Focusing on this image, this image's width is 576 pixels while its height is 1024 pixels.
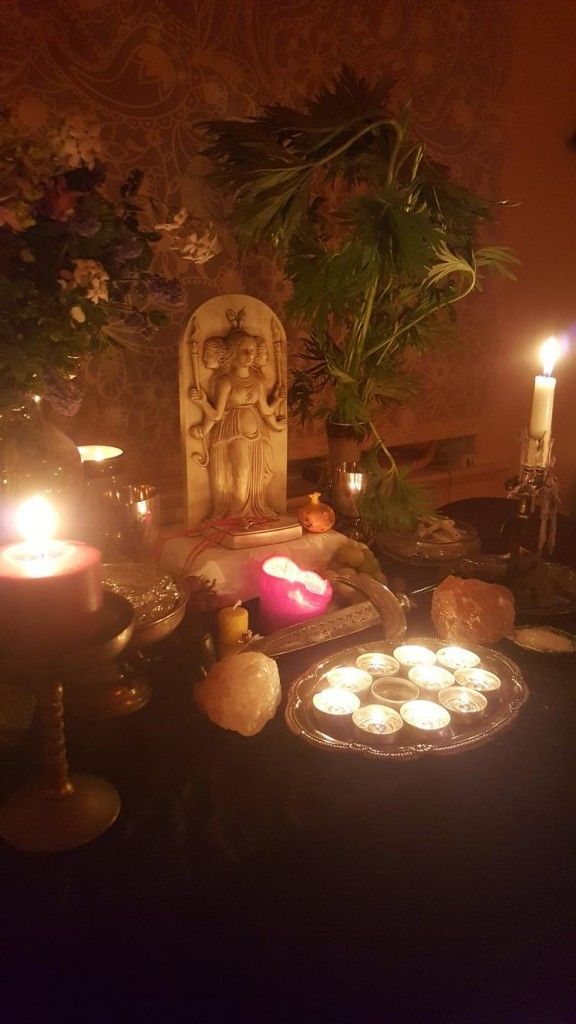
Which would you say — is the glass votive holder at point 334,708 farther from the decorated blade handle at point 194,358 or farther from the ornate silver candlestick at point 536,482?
the decorated blade handle at point 194,358

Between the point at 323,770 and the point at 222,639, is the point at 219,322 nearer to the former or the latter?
the point at 222,639

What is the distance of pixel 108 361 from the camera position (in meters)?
1.62

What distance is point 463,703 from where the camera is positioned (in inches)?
Result: 37.4

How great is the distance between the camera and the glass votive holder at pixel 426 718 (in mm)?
894

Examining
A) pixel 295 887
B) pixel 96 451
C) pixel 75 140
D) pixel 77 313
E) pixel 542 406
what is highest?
pixel 75 140

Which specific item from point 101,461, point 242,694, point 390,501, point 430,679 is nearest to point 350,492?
point 390,501

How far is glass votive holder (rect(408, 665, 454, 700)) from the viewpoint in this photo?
0.99 metres

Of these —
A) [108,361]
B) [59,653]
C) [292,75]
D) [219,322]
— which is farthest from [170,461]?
[59,653]

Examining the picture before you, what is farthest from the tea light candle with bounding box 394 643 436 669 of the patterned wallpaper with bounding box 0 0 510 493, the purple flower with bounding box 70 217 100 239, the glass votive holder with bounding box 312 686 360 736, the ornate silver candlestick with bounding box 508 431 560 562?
the patterned wallpaper with bounding box 0 0 510 493

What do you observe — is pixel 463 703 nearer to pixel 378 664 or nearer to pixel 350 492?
pixel 378 664

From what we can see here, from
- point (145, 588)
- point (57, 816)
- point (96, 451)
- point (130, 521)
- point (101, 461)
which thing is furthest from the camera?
point (96, 451)

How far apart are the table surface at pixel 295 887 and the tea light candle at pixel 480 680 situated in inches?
2.3

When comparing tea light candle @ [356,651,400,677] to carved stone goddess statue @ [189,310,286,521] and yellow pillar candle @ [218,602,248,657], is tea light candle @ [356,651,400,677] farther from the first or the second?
carved stone goddess statue @ [189,310,286,521]

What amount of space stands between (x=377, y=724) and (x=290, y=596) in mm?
360
